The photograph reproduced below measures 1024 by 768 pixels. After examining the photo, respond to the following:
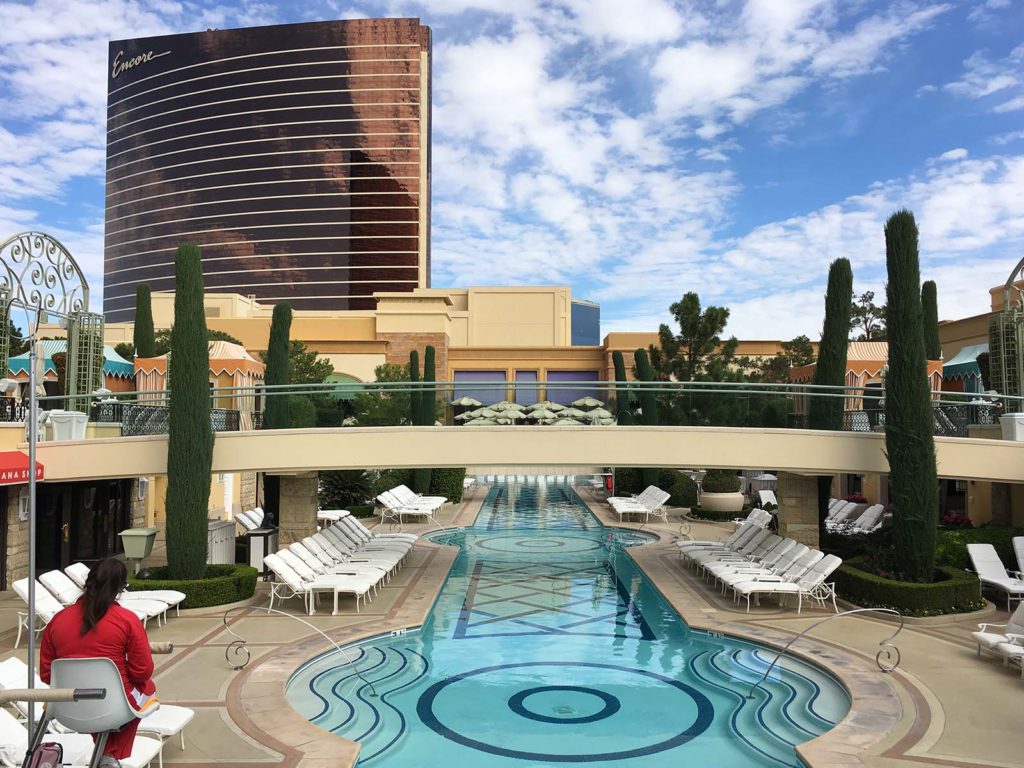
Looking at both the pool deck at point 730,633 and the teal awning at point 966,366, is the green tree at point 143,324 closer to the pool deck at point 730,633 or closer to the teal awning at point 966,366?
the pool deck at point 730,633

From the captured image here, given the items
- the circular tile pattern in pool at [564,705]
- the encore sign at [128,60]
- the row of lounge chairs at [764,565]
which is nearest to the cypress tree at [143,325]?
the row of lounge chairs at [764,565]

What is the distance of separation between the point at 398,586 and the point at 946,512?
1514 cm

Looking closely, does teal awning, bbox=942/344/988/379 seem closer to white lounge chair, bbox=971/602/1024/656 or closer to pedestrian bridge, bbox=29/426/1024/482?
pedestrian bridge, bbox=29/426/1024/482

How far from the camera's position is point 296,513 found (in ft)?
53.7

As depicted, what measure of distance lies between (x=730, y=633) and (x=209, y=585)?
8.51 metres

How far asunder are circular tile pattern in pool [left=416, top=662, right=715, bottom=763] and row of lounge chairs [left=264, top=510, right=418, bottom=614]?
3.84m

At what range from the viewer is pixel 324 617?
12.5m

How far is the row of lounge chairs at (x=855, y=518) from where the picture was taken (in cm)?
1961

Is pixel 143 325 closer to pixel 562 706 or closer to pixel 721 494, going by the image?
pixel 721 494

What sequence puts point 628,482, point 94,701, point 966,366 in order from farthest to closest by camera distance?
point 628,482, point 966,366, point 94,701

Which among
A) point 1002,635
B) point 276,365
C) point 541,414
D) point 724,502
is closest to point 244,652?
point 541,414

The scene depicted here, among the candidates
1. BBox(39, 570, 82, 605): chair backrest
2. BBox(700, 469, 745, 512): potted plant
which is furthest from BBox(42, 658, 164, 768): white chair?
BBox(700, 469, 745, 512): potted plant

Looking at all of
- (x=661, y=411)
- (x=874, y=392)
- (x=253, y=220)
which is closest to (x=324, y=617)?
(x=661, y=411)

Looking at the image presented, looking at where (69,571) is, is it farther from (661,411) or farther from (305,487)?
(661,411)
